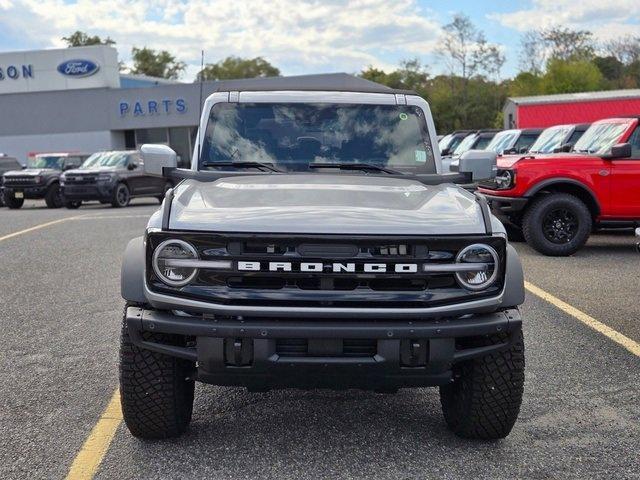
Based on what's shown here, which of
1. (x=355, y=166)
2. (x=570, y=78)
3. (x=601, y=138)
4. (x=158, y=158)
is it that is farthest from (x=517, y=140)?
(x=570, y=78)

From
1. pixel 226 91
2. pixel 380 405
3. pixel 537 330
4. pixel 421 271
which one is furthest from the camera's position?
pixel 537 330

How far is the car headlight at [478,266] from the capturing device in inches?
132

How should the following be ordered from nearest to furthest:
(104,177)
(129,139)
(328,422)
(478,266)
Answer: (478,266) < (328,422) < (104,177) < (129,139)

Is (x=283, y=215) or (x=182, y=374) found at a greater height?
(x=283, y=215)

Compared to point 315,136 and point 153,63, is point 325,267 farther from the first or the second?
point 153,63

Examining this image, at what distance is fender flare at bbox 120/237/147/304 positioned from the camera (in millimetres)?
3463

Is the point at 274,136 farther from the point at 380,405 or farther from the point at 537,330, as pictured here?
the point at 537,330

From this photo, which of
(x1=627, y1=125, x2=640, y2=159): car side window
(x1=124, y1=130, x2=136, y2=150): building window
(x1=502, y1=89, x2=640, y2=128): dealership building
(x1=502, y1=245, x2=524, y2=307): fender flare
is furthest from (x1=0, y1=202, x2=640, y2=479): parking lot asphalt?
(x1=124, y1=130, x2=136, y2=150): building window

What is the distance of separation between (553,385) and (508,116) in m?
35.8

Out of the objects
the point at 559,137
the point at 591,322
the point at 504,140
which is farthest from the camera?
the point at 504,140

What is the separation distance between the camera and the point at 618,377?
480 cm

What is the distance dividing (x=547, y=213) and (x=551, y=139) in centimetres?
435

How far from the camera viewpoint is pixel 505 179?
10.1 metres

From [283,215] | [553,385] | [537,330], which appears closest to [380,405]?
[553,385]
